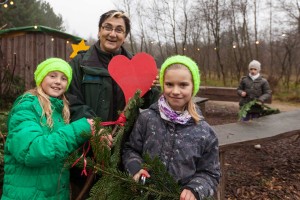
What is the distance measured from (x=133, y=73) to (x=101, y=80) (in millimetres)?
237

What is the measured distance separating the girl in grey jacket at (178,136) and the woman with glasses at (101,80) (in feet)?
1.17

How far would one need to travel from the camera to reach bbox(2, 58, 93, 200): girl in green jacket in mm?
1619

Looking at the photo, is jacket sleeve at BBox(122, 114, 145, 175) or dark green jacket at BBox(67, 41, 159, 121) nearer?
jacket sleeve at BBox(122, 114, 145, 175)

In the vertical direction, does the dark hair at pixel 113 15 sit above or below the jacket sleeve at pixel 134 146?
above

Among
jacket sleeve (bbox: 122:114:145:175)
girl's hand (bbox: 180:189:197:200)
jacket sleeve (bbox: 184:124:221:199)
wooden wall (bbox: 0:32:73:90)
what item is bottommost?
girl's hand (bbox: 180:189:197:200)

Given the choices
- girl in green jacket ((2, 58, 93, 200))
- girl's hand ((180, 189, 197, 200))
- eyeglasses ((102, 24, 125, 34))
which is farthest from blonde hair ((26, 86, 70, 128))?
girl's hand ((180, 189, 197, 200))

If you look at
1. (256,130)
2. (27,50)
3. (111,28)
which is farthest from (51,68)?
(27,50)

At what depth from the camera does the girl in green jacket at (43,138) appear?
1.62 metres

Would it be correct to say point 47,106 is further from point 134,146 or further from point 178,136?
point 178,136

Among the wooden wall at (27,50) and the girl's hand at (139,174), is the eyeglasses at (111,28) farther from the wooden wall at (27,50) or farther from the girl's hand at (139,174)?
the wooden wall at (27,50)

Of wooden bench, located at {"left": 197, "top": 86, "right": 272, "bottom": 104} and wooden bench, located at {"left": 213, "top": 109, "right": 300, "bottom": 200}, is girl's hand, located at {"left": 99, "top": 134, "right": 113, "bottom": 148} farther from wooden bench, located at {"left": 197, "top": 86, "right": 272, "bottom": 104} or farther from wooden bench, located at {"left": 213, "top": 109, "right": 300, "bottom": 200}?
wooden bench, located at {"left": 197, "top": 86, "right": 272, "bottom": 104}

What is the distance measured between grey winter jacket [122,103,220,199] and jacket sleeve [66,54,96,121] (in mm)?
374

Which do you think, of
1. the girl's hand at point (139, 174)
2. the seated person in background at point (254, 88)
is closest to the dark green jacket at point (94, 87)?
the girl's hand at point (139, 174)

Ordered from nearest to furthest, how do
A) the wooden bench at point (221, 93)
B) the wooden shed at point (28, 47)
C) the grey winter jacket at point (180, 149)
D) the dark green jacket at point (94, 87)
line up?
the grey winter jacket at point (180, 149) < the dark green jacket at point (94, 87) < the wooden shed at point (28, 47) < the wooden bench at point (221, 93)
